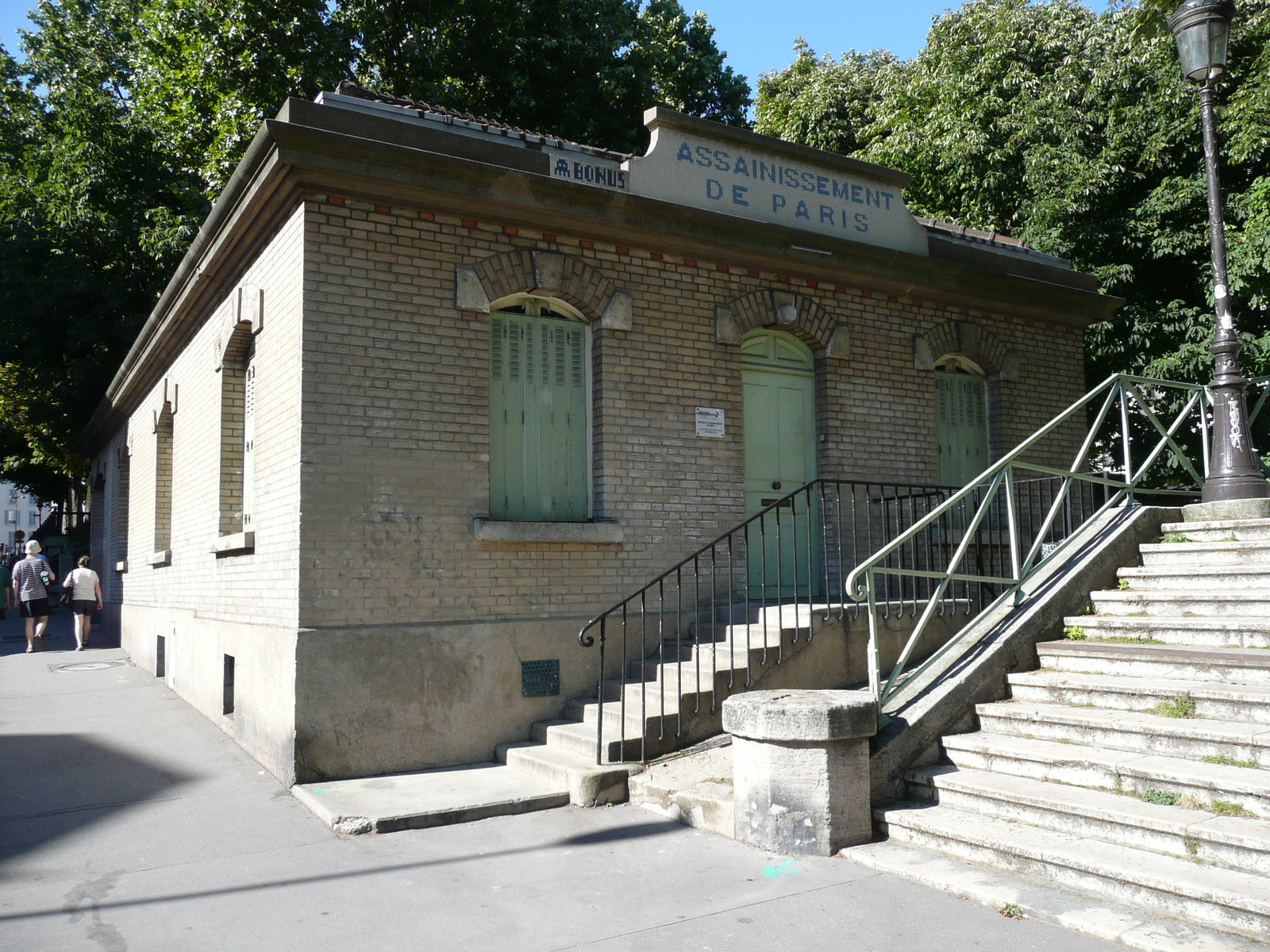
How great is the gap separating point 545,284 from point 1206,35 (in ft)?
18.7

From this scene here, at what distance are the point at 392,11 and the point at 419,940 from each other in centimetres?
1905

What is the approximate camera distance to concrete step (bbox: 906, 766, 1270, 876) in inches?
163

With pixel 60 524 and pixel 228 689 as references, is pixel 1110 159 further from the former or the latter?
pixel 60 524

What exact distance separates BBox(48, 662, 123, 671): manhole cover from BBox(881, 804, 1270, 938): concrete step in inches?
498

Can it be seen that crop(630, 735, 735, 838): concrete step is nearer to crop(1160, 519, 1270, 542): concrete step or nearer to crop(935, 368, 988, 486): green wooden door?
crop(1160, 519, 1270, 542): concrete step

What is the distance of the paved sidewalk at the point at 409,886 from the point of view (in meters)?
4.23

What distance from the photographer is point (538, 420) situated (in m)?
8.29

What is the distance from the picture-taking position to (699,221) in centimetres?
876

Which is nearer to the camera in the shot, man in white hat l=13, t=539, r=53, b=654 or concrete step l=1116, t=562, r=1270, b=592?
concrete step l=1116, t=562, r=1270, b=592

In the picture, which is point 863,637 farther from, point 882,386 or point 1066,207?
point 1066,207

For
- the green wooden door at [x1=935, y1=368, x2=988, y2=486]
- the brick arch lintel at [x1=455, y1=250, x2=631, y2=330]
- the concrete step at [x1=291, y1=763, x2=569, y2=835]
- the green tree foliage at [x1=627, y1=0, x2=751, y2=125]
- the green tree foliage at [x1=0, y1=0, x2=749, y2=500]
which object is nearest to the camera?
the concrete step at [x1=291, y1=763, x2=569, y2=835]

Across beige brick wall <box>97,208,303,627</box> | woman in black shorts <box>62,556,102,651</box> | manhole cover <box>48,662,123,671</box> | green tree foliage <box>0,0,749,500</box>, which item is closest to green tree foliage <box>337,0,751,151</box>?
green tree foliage <box>0,0,749,500</box>

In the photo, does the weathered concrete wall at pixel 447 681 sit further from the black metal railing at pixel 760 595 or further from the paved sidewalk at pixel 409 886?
the paved sidewalk at pixel 409 886

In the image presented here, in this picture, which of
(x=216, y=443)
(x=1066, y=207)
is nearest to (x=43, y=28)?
(x=216, y=443)
